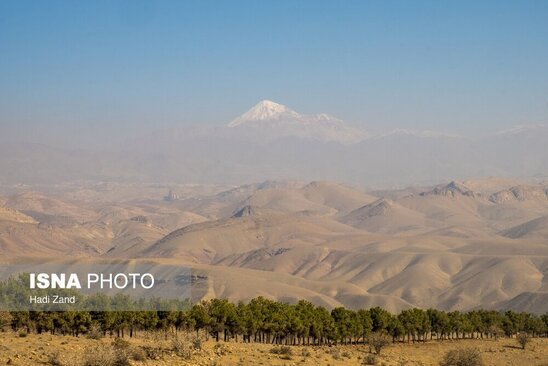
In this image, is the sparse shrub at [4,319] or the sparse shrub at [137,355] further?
the sparse shrub at [4,319]

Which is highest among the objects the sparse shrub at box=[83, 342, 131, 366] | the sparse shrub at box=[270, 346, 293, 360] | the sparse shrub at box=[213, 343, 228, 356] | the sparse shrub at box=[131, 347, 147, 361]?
the sparse shrub at box=[83, 342, 131, 366]

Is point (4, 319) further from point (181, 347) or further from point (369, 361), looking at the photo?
point (369, 361)

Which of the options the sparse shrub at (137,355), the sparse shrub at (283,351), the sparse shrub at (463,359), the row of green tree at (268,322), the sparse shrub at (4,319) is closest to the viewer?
the sparse shrub at (137,355)

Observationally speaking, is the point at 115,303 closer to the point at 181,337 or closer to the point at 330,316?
the point at 330,316

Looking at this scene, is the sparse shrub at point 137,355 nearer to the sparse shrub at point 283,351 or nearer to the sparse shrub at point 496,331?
the sparse shrub at point 283,351

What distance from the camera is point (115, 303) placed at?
9638 centimetres

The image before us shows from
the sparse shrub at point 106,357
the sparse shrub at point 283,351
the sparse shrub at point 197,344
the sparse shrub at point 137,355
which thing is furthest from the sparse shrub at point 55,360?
the sparse shrub at point 283,351

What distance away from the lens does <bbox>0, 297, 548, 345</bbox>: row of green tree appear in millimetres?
77188

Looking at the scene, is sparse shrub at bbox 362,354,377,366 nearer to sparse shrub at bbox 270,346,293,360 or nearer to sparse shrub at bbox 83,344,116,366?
→ sparse shrub at bbox 270,346,293,360

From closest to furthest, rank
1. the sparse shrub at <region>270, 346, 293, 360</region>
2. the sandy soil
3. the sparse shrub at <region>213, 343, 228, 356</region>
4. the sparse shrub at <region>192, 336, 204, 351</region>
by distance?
the sandy soil, the sparse shrub at <region>192, 336, 204, 351</region>, the sparse shrub at <region>213, 343, 228, 356</region>, the sparse shrub at <region>270, 346, 293, 360</region>

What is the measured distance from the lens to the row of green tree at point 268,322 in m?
77.2

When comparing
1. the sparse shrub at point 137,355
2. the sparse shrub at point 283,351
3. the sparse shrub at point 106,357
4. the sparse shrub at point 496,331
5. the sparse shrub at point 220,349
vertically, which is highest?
the sparse shrub at point 106,357

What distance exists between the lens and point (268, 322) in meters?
85.5

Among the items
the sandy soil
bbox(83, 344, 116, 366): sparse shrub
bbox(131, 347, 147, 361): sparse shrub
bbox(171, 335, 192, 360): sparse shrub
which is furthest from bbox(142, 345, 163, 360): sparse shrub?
bbox(83, 344, 116, 366): sparse shrub
